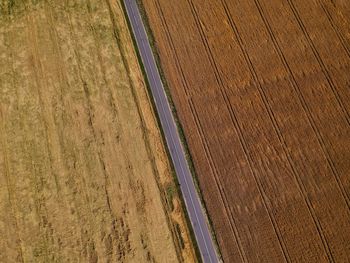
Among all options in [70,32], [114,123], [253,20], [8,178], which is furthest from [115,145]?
[253,20]

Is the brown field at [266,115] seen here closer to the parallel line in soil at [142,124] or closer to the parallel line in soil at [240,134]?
the parallel line in soil at [240,134]

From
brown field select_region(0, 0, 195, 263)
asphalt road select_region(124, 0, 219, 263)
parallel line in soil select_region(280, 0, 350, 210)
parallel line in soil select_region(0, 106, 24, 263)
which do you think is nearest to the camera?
parallel line in soil select_region(0, 106, 24, 263)

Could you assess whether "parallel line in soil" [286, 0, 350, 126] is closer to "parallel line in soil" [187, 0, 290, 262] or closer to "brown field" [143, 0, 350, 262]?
"brown field" [143, 0, 350, 262]

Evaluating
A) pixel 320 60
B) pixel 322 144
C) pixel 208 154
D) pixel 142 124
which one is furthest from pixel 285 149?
pixel 142 124

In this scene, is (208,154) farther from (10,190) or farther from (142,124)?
(10,190)

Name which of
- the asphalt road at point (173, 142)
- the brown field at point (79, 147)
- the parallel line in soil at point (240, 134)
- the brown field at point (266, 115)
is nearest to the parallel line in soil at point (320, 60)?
the brown field at point (266, 115)

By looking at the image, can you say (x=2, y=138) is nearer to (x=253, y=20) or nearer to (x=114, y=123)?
(x=114, y=123)

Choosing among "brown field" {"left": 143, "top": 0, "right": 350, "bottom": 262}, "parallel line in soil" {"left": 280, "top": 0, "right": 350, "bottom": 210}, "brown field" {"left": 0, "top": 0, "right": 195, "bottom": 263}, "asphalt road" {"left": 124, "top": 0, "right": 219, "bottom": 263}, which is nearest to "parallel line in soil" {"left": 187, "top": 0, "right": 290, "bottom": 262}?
"brown field" {"left": 143, "top": 0, "right": 350, "bottom": 262}
